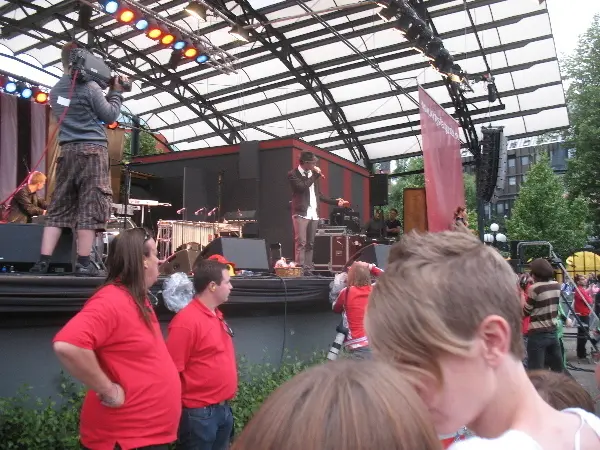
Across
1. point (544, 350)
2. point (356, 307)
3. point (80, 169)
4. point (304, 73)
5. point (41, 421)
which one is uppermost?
point (304, 73)

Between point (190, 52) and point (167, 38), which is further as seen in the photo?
point (190, 52)

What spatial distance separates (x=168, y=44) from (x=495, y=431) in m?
13.5

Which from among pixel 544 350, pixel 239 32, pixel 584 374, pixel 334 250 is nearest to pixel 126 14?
pixel 239 32

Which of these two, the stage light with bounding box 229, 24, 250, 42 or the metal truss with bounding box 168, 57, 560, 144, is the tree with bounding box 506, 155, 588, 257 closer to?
the metal truss with bounding box 168, 57, 560, 144

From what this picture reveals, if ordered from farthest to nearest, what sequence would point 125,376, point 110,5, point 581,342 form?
point 110,5, point 581,342, point 125,376

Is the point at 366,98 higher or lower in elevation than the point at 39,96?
higher

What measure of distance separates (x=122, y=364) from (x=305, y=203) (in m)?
5.74

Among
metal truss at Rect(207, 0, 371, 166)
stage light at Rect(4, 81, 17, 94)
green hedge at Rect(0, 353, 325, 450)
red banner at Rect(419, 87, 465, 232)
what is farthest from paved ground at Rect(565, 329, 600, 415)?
stage light at Rect(4, 81, 17, 94)

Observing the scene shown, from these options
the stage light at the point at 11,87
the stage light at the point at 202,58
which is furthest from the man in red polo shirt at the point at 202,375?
the stage light at the point at 202,58

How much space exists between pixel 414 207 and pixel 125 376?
7.50 meters

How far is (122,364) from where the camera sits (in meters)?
2.44

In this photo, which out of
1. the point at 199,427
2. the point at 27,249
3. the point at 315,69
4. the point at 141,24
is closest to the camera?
the point at 199,427

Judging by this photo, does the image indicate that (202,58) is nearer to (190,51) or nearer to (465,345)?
(190,51)

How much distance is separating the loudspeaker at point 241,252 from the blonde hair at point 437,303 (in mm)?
5596
